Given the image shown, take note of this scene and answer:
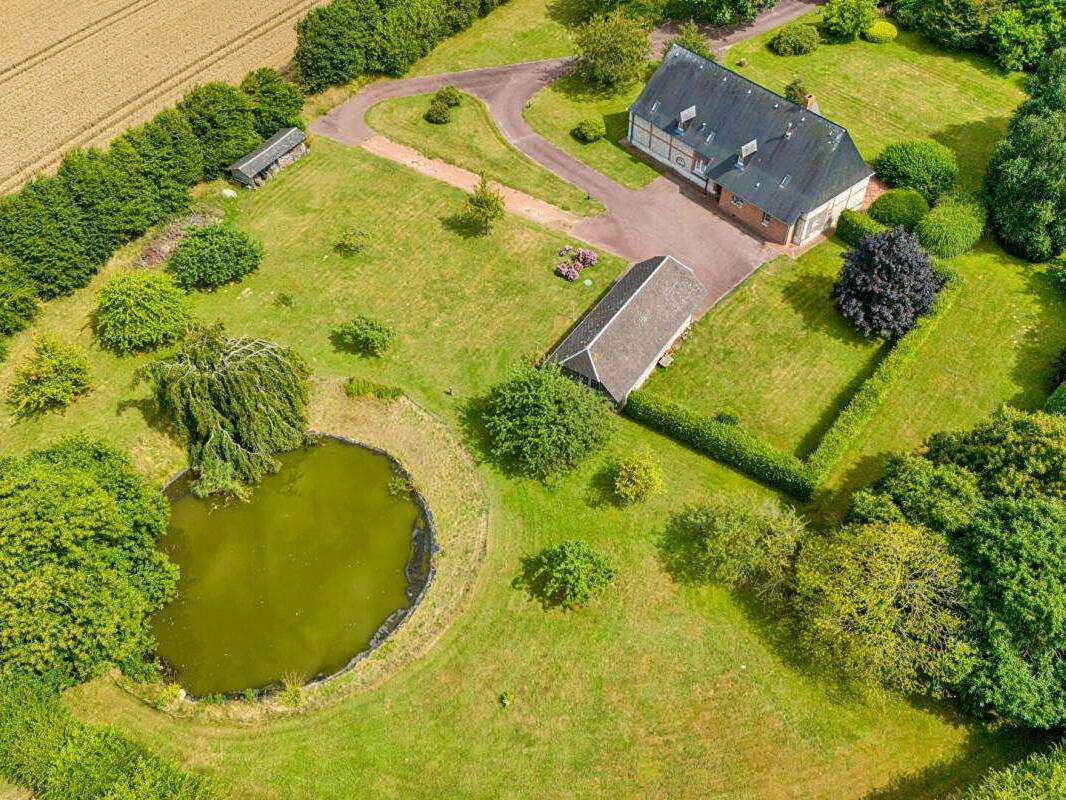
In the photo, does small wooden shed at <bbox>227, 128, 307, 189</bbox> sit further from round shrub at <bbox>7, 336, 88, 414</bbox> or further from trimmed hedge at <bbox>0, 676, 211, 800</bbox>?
trimmed hedge at <bbox>0, 676, 211, 800</bbox>

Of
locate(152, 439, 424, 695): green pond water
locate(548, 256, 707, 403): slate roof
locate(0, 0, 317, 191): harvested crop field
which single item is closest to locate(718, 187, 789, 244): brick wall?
locate(548, 256, 707, 403): slate roof

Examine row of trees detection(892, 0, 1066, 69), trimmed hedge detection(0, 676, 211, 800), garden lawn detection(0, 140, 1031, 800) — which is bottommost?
garden lawn detection(0, 140, 1031, 800)

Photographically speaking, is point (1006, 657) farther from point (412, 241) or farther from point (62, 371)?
point (62, 371)

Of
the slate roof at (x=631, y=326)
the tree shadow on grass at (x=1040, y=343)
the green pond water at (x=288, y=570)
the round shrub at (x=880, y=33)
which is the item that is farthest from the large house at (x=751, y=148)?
the green pond water at (x=288, y=570)

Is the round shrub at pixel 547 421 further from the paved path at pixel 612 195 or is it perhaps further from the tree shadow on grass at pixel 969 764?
the tree shadow on grass at pixel 969 764

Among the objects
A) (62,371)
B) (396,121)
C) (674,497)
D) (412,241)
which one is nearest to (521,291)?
(412,241)

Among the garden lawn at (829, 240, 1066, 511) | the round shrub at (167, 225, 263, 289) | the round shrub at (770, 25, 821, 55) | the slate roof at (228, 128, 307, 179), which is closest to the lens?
the garden lawn at (829, 240, 1066, 511)

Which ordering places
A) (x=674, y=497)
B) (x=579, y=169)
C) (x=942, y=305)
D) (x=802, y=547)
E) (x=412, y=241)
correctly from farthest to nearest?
(x=579, y=169) → (x=412, y=241) → (x=942, y=305) → (x=674, y=497) → (x=802, y=547)
